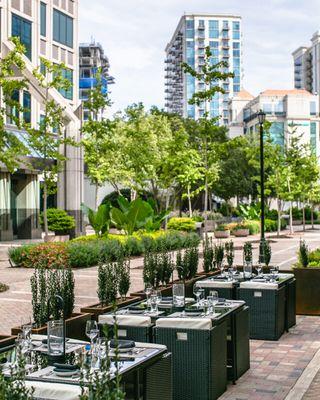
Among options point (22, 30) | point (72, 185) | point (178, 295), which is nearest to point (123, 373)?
point (178, 295)

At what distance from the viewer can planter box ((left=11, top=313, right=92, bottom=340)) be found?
22.2 ft

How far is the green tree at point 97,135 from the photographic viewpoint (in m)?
35.3

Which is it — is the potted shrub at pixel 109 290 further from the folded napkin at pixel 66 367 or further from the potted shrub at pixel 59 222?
the potted shrub at pixel 59 222

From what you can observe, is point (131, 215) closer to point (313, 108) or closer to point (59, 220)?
point (59, 220)

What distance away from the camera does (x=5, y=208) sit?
35.5 metres

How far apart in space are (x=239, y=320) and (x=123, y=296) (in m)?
2.17

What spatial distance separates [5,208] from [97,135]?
627 centimetres

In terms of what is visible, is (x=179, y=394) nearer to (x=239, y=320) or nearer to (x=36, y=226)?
(x=239, y=320)

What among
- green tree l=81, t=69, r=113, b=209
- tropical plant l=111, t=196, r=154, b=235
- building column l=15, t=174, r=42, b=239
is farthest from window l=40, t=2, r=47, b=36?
tropical plant l=111, t=196, r=154, b=235

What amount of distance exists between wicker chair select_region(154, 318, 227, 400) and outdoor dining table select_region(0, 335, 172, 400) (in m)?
0.97

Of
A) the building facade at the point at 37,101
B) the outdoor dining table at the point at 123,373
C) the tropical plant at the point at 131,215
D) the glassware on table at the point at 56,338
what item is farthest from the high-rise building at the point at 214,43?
the glassware on table at the point at 56,338

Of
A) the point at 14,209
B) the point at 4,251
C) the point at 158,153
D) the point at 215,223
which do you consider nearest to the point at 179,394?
the point at 4,251

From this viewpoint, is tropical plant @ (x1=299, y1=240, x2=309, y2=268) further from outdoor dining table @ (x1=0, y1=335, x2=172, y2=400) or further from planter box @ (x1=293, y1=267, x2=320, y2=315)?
outdoor dining table @ (x1=0, y1=335, x2=172, y2=400)

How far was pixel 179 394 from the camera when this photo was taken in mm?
7098
